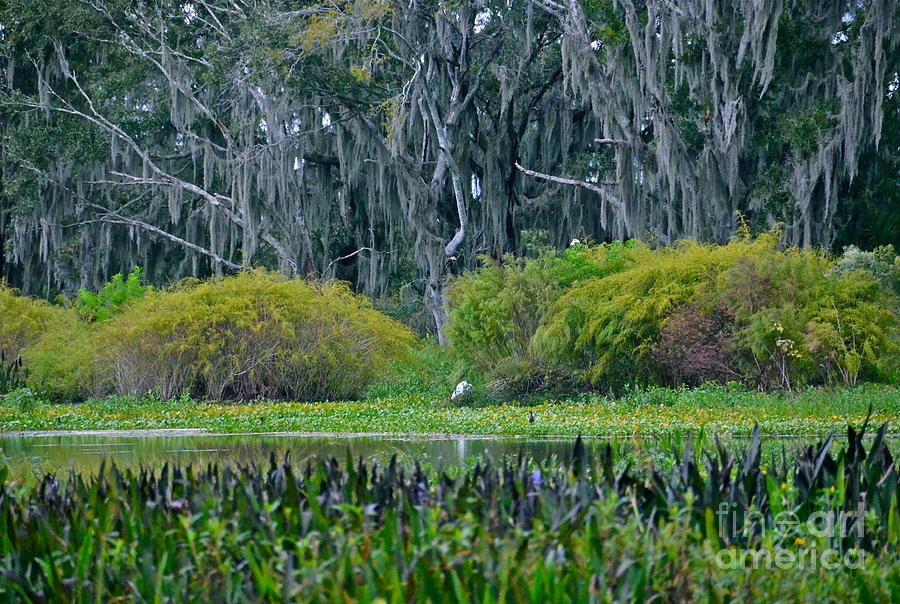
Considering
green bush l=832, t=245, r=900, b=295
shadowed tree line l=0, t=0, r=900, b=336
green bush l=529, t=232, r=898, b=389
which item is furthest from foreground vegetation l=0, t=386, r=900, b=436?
shadowed tree line l=0, t=0, r=900, b=336

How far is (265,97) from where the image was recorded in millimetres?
34125

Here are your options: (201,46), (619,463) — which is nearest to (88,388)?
(619,463)

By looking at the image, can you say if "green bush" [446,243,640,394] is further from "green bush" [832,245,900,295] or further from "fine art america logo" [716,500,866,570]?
"fine art america logo" [716,500,866,570]

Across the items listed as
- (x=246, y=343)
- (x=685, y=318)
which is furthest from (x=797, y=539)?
(x=246, y=343)

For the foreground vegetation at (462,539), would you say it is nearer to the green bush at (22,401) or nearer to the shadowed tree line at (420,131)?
the green bush at (22,401)

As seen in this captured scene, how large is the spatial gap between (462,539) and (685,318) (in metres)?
14.7

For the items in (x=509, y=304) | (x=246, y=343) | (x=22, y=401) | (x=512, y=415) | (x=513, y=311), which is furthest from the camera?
(x=246, y=343)

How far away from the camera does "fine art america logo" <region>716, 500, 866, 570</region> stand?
185 inches

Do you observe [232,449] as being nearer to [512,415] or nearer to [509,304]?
[512,415]

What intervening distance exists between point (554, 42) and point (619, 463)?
26684 millimetres

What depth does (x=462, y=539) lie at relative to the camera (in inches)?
156

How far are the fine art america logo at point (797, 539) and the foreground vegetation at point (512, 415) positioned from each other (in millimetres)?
7183

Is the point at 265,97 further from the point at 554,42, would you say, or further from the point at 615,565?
the point at 615,565

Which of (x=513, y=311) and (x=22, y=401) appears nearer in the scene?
(x=22, y=401)
